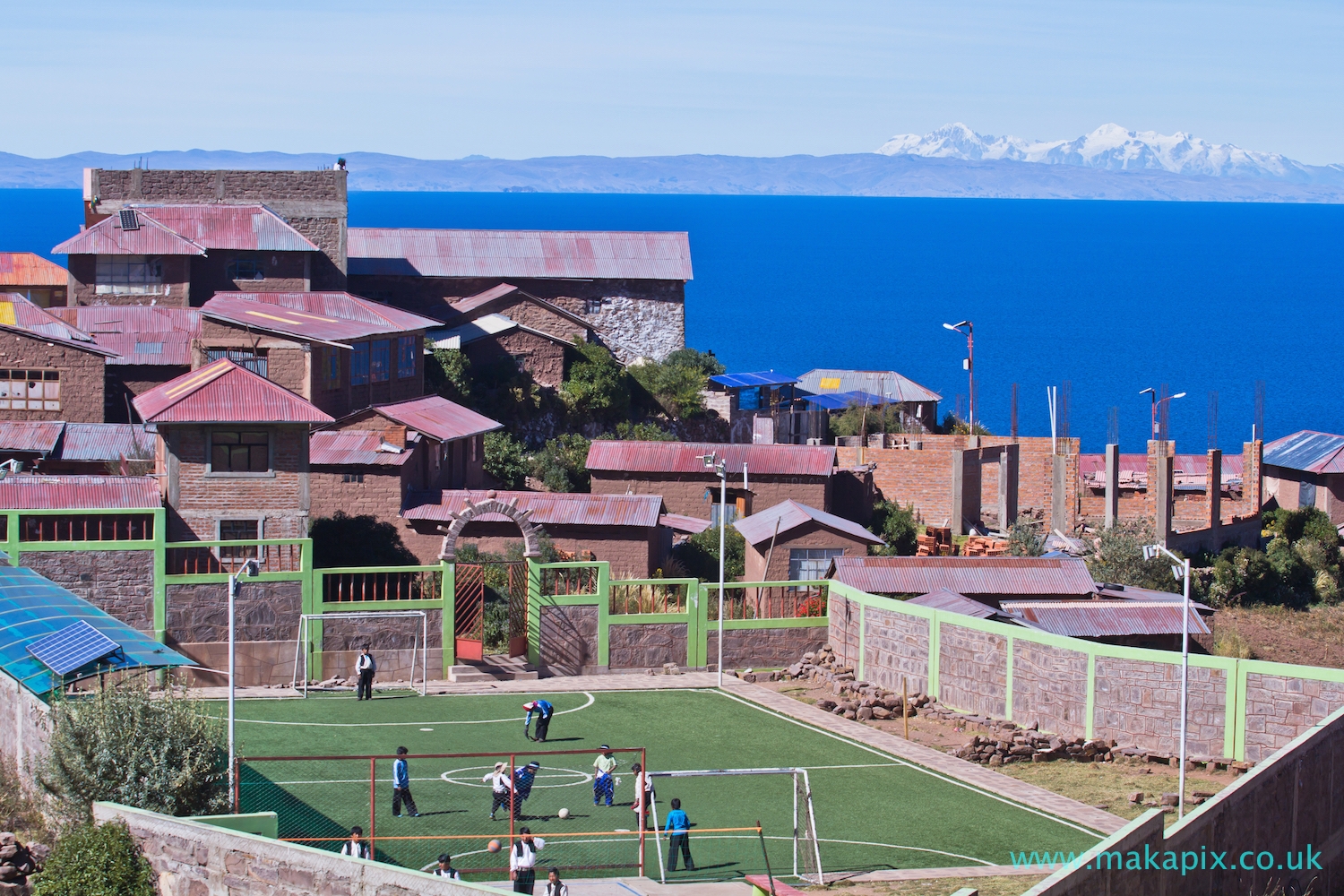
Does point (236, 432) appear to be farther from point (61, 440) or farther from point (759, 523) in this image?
point (759, 523)

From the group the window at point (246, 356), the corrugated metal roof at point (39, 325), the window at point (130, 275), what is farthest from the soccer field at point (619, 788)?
the window at point (130, 275)

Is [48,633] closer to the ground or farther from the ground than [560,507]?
closer to the ground

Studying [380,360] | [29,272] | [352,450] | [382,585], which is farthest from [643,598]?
[29,272]

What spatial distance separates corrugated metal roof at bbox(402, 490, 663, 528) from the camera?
131 ft

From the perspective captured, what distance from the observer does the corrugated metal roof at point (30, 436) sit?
41.7 meters

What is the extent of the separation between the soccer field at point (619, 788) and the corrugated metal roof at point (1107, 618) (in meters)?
6.33

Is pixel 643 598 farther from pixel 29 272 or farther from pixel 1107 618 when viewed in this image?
pixel 29 272

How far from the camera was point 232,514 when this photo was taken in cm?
3497

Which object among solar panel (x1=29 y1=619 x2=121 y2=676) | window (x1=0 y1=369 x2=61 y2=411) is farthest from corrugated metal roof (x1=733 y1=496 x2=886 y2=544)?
solar panel (x1=29 y1=619 x2=121 y2=676)

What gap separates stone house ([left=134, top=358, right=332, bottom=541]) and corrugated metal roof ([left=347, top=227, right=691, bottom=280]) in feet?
88.0

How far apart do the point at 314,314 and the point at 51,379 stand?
25.8 feet

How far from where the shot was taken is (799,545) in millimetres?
39688

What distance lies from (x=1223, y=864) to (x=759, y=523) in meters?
23.7

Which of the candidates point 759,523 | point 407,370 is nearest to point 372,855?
point 759,523
